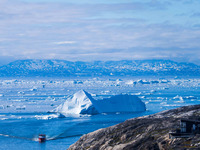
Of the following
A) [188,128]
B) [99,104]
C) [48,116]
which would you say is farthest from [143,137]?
[99,104]

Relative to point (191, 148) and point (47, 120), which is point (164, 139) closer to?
point (191, 148)

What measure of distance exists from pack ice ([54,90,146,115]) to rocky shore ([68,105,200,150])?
24462mm

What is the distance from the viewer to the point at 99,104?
46.8 meters

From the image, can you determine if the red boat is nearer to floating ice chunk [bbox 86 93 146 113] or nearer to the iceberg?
the iceberg

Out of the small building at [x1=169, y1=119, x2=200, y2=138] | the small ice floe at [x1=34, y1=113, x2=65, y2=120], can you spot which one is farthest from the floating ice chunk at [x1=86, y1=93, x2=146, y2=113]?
the small building at [x1=169, y1=119, x2=200, y2=138]

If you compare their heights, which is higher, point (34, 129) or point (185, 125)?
point (185, 125)

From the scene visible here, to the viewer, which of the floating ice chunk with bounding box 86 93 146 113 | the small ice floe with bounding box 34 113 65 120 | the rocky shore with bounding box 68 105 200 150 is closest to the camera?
the rocky shore with bounding box 68 105 200 150

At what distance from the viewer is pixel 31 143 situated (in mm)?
32156

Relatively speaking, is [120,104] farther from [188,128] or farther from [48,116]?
[188,128]

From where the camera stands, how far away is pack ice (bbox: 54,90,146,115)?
4569 centimetres

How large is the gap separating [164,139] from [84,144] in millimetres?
5344

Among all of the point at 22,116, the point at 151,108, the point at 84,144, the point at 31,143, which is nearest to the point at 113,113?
the point at 151,108

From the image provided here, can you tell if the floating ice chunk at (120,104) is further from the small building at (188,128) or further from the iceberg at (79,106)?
the small building at (188,128)

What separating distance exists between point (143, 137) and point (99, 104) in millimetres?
30752
